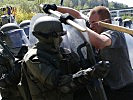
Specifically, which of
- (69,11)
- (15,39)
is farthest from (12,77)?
(69,11)

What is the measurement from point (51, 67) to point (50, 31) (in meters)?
0.30

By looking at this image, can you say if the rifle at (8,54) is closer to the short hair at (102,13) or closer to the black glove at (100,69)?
the short hair at (102,13)

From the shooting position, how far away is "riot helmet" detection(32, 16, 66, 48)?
9.57 ft

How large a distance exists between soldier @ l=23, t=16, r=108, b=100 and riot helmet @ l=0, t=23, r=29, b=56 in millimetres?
1477

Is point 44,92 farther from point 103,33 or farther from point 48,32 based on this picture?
point 103,33

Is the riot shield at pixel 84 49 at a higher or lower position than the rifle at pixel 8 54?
higher

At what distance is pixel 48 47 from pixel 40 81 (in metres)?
0.28

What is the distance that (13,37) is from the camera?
4.67 m

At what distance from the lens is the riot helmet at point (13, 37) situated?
4.55 m

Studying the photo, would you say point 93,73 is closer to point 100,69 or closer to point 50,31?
point 100,69

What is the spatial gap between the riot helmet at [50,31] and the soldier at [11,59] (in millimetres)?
991

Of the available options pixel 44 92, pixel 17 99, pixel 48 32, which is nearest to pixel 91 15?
pixel 48 32

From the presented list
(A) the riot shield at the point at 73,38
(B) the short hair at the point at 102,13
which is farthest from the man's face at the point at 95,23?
(A) the riot shield at the point at 73,38

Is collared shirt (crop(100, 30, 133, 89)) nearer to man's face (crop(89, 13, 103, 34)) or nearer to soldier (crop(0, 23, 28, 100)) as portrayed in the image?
man's face (crop(89, 13, 103, 34))
